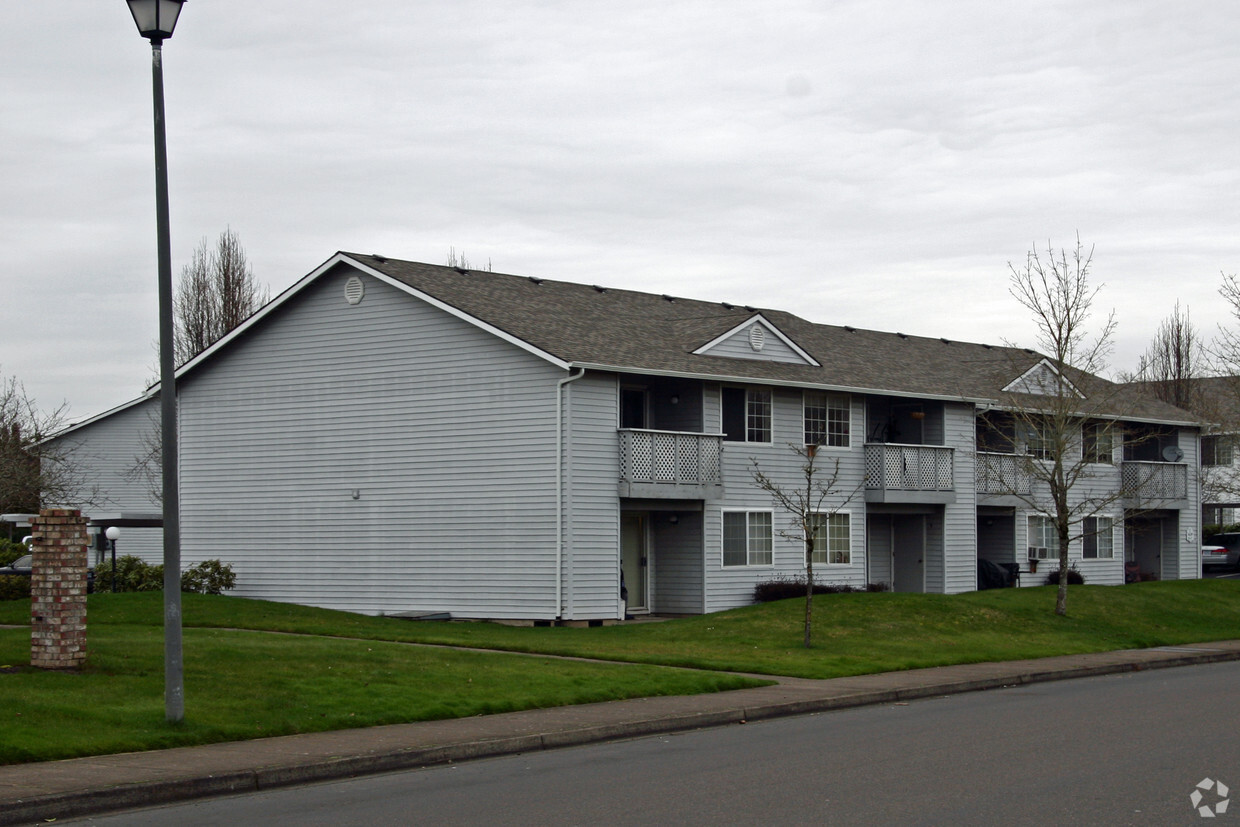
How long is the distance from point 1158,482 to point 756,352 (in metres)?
18.0

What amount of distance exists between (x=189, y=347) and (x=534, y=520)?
111 feet

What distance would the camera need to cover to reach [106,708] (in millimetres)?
13742

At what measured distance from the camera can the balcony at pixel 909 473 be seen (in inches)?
1409

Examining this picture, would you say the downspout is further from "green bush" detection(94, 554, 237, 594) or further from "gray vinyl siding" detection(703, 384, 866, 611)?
"green bush" detection(94, 554, 237, 594)

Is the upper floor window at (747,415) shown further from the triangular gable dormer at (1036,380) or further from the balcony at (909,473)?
the triangular gable dormer at (1036,380)

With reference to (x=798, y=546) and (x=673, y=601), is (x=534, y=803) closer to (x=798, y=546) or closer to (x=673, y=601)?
(x=673, y=601)

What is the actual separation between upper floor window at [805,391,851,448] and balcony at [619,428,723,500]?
13.0ft

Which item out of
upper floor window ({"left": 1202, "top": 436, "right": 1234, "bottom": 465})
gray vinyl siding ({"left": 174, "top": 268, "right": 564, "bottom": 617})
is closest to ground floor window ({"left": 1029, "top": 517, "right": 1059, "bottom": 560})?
upper floor window ({"left": 1202, "top": 436, "right": 1234, "bottom": 465})

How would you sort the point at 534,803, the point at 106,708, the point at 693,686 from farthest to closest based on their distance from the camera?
the point at 693,686 < the point at 106,708 < the point at 534,803

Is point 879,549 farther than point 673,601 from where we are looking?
Yes

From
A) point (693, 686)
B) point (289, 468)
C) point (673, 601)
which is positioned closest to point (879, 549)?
point (673, 601)

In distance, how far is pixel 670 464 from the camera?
1210 inches

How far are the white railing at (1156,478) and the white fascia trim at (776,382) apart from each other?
8.98 meters

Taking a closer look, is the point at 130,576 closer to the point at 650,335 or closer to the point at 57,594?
the point at 650,335
